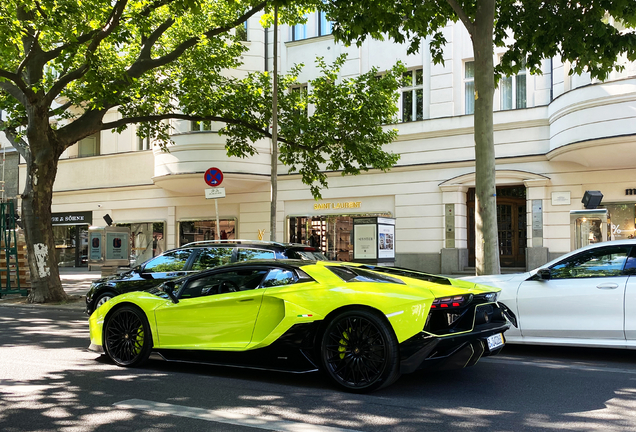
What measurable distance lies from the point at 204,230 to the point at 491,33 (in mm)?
16832

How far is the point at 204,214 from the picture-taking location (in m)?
24.1

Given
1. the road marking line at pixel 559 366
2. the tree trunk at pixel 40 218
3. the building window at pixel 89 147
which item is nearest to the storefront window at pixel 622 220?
the road marking line at pixel 559 366

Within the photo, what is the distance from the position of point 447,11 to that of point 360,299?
8237 mm

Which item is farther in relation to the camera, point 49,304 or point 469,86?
point 469,86

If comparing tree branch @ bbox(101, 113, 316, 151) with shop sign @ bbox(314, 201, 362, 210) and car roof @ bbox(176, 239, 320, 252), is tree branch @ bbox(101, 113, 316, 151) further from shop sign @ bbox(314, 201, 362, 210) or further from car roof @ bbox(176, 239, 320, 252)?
car roof @ bbox(176, 239, 320, 252)

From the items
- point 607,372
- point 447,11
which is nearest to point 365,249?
point 447,11

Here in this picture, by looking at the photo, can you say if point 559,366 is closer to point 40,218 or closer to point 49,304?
point 49,304

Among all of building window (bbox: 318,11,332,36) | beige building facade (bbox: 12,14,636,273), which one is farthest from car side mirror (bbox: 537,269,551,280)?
building window (bbox: 318,11,332,36)

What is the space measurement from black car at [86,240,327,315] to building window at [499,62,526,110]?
11245mm

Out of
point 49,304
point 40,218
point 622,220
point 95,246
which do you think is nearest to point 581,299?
point 622,220

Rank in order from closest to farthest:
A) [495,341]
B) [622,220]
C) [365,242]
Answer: [495,341]
[365,242]
[622,220]

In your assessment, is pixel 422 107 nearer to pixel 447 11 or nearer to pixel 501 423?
pixel 447 11

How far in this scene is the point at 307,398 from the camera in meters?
5.09

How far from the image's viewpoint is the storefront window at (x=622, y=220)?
52.4 feet
